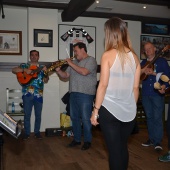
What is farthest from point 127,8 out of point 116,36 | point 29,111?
point 116,36

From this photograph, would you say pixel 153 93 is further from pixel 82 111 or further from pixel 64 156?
pixel 64 156

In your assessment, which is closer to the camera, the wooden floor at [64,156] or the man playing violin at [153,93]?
the wooden floor at [64,156]

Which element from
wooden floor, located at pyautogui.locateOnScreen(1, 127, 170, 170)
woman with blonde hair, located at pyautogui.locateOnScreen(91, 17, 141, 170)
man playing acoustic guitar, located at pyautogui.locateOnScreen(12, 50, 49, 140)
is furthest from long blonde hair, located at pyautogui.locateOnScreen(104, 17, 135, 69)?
man playing acoustic guitar, located at pyautogui.locateOnScreen(12, 50, 49, 140)

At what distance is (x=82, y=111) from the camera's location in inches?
137

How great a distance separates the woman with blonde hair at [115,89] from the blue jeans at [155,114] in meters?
1.73

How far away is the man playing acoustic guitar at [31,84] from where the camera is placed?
405 cm

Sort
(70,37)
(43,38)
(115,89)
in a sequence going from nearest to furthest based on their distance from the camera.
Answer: (115,89)
(43,38)
(70,37)

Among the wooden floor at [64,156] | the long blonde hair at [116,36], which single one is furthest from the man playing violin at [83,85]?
the long blonde hair at [116,36]

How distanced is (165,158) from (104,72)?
183 centimetres

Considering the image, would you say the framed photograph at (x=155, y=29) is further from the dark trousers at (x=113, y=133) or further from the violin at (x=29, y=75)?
the dark trousers at (x=113, y=133)

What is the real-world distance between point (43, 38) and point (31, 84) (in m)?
1.04

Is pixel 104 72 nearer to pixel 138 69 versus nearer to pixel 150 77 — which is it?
pixel 138 69

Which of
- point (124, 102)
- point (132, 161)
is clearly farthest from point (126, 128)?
point (132, 161)

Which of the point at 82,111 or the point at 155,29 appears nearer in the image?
the point at 82,111
